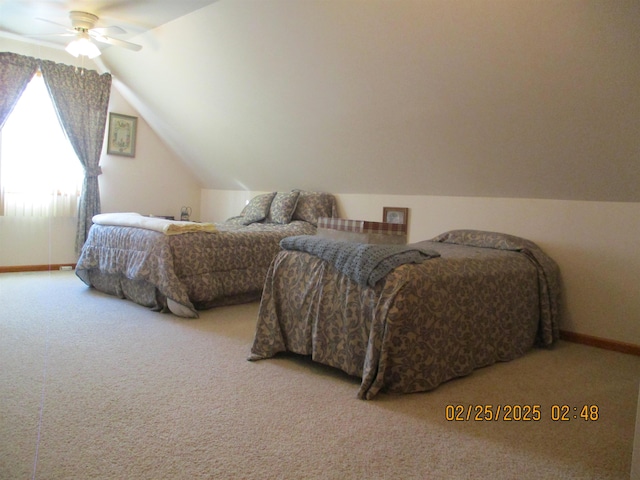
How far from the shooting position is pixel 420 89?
10.7 ft

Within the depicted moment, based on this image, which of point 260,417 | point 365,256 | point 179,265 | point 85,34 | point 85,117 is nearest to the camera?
point 260,417

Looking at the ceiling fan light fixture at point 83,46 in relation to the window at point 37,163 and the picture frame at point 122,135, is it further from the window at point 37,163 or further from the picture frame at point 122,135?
the picture frame at point 122,135

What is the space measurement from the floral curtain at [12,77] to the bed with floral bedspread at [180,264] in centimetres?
156

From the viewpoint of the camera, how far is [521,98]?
9.48 ft

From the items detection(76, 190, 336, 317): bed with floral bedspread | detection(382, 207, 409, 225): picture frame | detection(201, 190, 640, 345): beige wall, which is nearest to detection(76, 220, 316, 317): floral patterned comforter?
detection(76, 190, 336, 317): bed with floral bedspread

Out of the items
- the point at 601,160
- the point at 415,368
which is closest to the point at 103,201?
the point at 415,368

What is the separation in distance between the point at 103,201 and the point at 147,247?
2.40 m

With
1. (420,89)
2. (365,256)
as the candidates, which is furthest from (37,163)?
(365,256)

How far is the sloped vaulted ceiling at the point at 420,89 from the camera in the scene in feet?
8.40

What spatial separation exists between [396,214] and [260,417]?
107 inches

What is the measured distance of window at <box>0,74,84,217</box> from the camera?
14.4 feet

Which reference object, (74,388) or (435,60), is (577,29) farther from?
(74,388)

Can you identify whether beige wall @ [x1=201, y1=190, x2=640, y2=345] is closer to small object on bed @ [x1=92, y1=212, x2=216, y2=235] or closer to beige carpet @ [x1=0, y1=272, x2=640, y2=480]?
beige carpet @ [x1=0, y1=272, x2=640, y2=480]

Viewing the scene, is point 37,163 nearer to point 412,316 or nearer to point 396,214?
point 396,214
